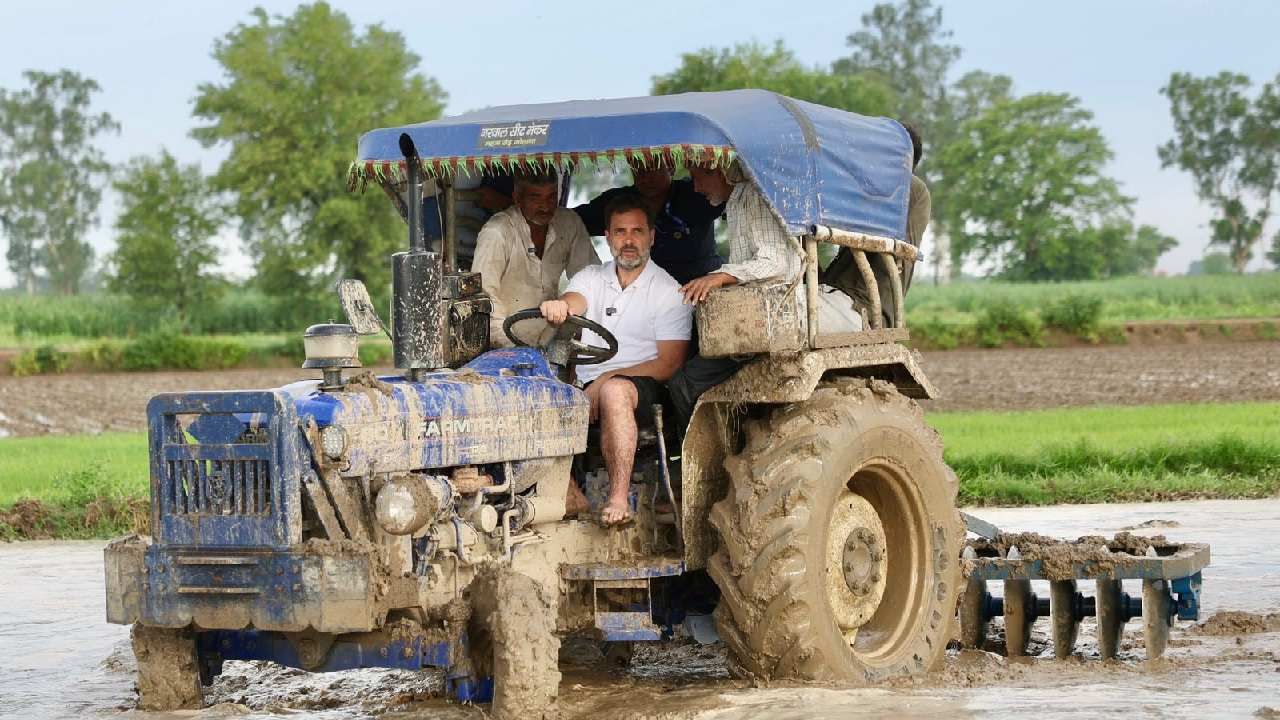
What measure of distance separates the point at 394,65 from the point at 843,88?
20855 millimetres

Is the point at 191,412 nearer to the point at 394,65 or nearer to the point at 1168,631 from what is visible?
the point at 1168,631

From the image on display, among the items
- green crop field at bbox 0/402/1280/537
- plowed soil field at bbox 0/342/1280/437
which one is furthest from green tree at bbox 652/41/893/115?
green crop field at bbox 0/402/1280/537

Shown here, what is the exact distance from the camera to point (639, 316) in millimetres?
7652

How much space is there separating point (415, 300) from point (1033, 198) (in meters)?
83.4

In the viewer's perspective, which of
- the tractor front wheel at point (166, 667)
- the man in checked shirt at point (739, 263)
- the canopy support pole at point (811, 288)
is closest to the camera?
the tractor front wheel at point (166, 667)

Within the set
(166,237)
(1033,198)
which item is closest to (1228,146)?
(1033,198)

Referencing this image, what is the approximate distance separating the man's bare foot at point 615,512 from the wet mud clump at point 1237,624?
3.47m

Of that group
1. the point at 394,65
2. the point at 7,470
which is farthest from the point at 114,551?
the point at 394,65

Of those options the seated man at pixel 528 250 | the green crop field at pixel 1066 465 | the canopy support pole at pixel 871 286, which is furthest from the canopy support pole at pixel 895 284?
the green crop field at pixel 1066 465

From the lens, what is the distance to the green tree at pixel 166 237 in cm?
6128

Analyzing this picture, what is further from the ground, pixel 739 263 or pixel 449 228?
pixel 449 228

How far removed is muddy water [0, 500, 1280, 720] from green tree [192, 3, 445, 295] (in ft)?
159

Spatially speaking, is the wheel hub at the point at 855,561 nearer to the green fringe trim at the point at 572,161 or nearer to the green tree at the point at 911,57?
the green fringe trim at the point at 572,161

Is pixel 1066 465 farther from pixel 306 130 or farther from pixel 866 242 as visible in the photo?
pixel 306 130
